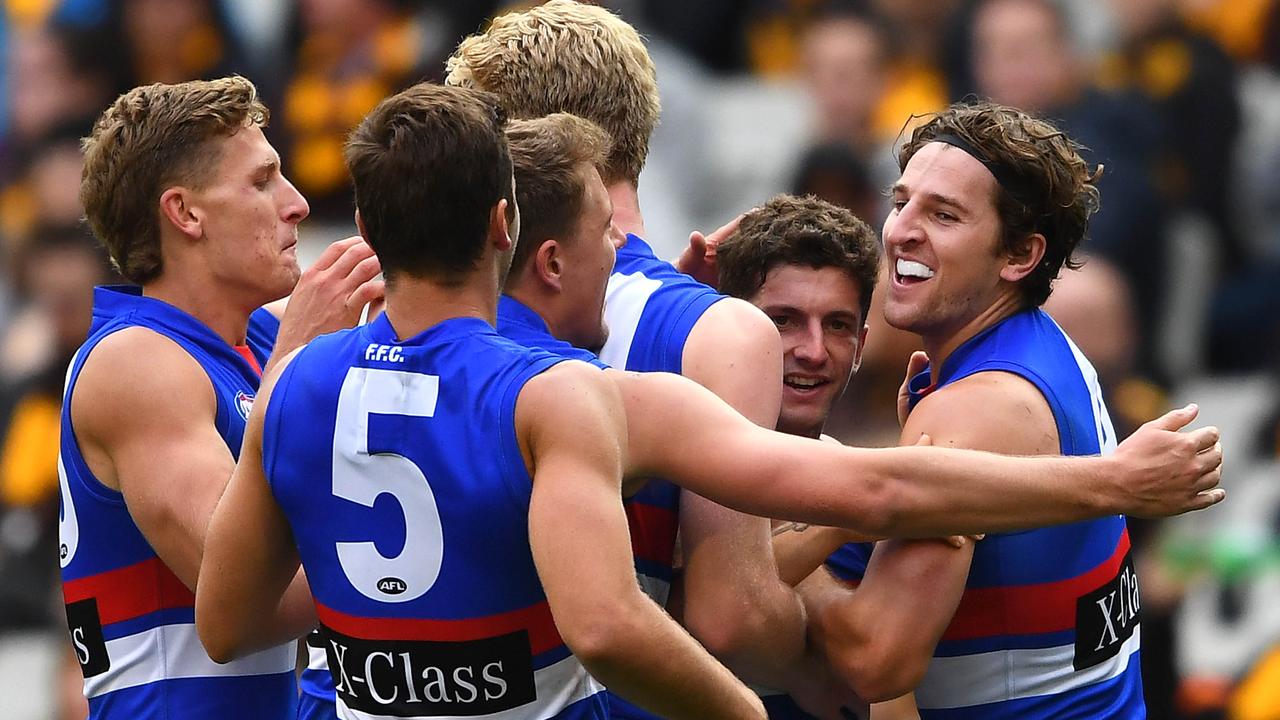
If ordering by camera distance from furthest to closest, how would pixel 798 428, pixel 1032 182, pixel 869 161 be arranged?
pixel 869 161
pixel 798 428
pixel 1032 182

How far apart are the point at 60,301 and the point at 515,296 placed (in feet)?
22.3

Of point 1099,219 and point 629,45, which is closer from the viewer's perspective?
point 629,45

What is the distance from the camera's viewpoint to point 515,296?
138 inches

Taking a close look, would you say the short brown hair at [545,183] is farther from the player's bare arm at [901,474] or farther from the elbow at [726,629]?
the elbow at [726,629]

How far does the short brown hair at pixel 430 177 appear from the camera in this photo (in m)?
3.06

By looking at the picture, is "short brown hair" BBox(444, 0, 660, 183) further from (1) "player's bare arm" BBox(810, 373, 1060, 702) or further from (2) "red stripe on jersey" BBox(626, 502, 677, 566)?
(1) "player's bare arm" BBox(810, 373, 1060, 702)

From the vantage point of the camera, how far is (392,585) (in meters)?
3.14

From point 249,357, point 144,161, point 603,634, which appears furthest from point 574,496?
point 144,161

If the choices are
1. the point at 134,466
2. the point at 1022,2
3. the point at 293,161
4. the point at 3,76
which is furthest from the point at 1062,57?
the point at 3,76

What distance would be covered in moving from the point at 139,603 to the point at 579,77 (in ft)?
5.43

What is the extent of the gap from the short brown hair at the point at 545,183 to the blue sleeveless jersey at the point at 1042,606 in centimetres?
102

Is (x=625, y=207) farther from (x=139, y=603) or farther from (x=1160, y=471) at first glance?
(x=139, y=603)

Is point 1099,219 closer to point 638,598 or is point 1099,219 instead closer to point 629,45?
point 629,45

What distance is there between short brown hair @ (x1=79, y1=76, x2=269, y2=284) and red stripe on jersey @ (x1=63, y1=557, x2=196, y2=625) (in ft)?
2.44
